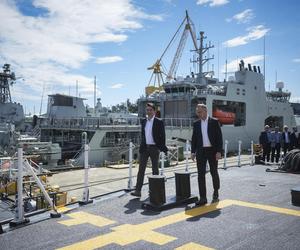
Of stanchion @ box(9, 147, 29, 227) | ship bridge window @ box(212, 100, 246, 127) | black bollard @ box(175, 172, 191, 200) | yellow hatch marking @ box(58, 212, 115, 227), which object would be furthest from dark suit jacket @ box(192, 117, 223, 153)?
ship bridge window @ box(212, 100, 246, 127)

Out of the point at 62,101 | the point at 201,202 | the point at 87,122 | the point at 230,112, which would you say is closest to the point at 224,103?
the point at 230,112

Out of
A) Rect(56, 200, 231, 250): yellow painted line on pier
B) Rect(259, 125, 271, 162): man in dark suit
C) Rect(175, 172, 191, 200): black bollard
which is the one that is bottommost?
Rect(56, 200, 231, 250): yellow painted line on pier

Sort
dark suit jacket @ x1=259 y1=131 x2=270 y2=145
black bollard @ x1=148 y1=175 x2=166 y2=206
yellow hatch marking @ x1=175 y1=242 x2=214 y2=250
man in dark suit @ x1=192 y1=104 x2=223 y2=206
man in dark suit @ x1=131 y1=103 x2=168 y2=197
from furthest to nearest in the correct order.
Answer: dark suit jacket @ x1=259 y1=131 x2=270 y2=145 < man in dark suit @ x1=131 y1=103 x2=168 y2=197 < man in dark suit @ x1=192 y1=104 x2=223 y2=206 < black bollard @ x1=148 y1=175 x2=166 y2=206 < yellow hatch marking @ x1=175 y1=242 x2=214 y2=250

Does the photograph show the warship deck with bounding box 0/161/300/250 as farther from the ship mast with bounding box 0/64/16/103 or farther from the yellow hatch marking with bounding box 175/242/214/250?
the ship mast with bounding box 0/64/16/103

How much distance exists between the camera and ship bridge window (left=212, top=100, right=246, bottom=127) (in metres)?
29.2

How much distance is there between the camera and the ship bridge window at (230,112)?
2917 cm

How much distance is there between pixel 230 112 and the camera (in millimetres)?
30438

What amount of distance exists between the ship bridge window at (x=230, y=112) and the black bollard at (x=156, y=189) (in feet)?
78.0

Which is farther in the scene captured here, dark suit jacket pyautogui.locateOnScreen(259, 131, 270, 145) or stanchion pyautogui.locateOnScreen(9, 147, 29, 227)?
dark suit jacket pyautogui.locateOnScreen(259, 131, 270, 145)

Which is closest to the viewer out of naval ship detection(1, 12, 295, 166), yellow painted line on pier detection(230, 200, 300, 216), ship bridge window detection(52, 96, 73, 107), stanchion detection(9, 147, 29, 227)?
stanchion detection(9, 147, 29, 227)

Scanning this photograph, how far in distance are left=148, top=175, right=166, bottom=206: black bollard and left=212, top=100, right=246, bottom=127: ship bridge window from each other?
23.8 m

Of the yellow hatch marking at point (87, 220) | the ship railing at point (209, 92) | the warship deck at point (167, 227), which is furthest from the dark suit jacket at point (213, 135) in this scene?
the ship railing at point (209, 92)

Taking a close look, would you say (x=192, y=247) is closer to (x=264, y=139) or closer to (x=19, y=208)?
(x=19, y=208)

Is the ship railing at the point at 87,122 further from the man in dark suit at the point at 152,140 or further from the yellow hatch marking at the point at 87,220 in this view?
the yellow hatch marking at the point at 87,220
